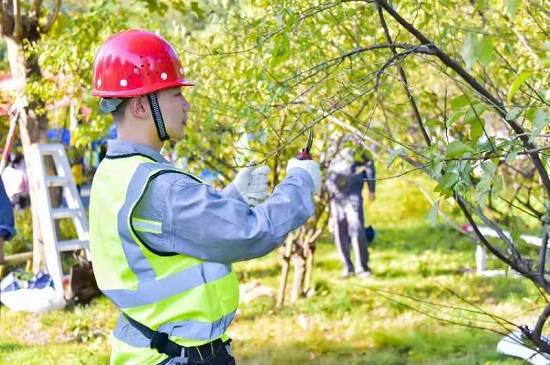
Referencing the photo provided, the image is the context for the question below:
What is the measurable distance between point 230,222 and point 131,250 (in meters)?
0.34

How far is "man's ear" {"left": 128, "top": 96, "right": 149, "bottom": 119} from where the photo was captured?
2877 millimetres

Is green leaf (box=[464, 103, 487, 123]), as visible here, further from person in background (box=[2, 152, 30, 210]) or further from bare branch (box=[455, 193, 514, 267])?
person in background (box=[2, 152, 30, 210])

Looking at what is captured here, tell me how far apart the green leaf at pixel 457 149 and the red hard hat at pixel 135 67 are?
2.71 feet

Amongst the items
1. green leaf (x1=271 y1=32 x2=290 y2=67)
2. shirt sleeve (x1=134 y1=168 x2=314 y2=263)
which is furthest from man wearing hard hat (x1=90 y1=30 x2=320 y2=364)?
green leaf (x1=271 y1=32 x2=290 y2=67)

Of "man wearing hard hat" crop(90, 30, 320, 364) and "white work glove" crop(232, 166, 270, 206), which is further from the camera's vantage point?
"white work glove" crop(232, 166, 270, 206)

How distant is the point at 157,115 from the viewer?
A: 2.88 m

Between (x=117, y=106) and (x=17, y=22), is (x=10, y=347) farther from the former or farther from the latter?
(x=117, y=106)

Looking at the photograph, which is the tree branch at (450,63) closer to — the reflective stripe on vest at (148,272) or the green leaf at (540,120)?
the green leaf at (540,120)

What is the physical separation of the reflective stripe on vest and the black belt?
0.02m

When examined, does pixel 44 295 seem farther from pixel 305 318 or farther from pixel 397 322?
pixel 397 322

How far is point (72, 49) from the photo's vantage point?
7992mm

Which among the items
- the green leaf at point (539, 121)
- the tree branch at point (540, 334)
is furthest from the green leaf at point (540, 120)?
the tree branch at point (540, 334)

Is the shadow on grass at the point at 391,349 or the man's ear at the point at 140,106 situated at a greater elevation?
the man's ear at the point at 140,106

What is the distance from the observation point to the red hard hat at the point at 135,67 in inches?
113
